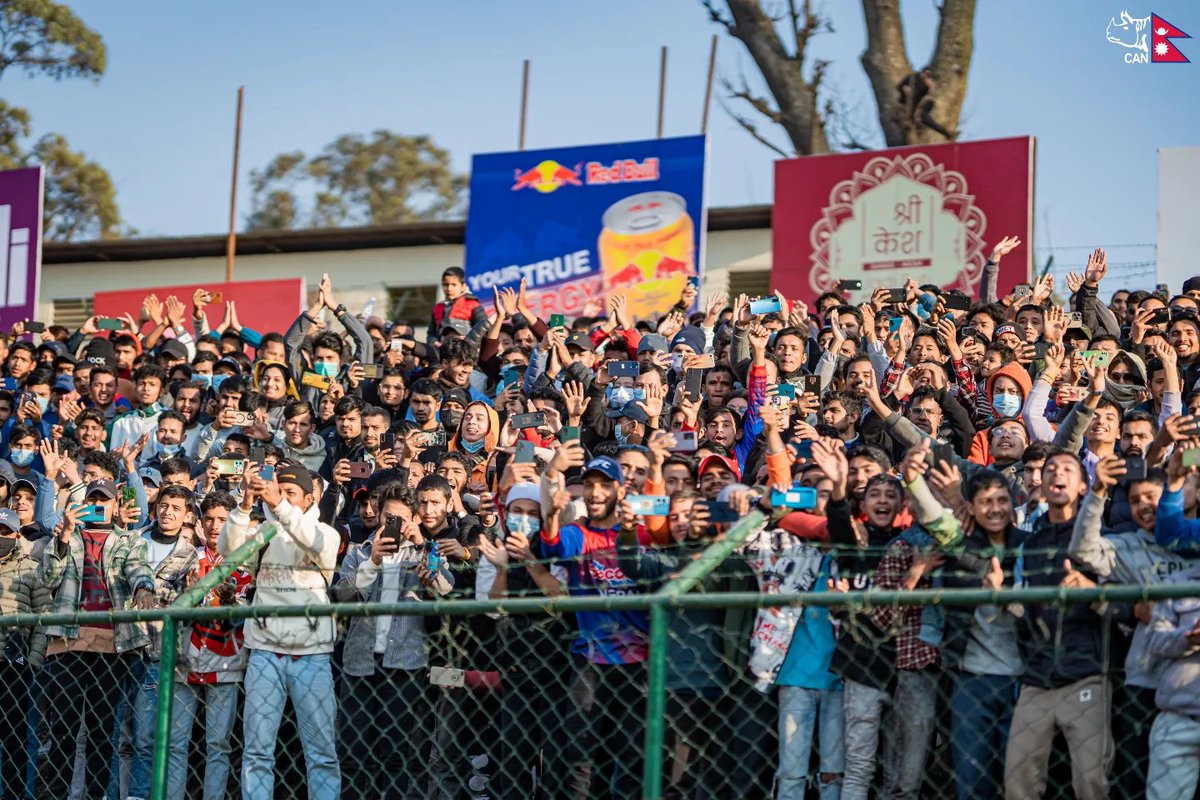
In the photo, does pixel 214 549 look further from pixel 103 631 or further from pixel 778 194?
pixel 778 194

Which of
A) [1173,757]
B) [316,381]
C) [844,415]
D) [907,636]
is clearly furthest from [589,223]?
[1173,757]

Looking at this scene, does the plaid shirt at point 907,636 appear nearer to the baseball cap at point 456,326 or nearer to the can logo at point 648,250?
the baseball cap at point 456,326

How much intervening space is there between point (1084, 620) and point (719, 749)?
5.13ft

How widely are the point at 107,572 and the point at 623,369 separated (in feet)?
11.1

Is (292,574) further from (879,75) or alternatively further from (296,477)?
(879,75)

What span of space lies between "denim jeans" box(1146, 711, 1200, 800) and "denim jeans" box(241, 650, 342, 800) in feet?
11.8

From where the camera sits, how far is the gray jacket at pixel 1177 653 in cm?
562

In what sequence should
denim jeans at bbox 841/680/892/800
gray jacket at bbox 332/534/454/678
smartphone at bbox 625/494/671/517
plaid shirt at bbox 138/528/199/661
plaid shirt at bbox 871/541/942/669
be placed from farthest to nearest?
plaid shirt at bbox 138/528/199/661 → gray jacket at bbox 332/534/454/678 → denim jeans at bbox 841/680/892/800 → plaid shirt at bbox 871/541/942/669 → smartphone at bbox 625/494/671/517

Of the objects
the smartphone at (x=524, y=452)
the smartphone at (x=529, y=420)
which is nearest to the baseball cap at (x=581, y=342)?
the smartphone at (x=529, y=420)

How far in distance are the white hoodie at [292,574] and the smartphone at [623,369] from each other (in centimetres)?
274

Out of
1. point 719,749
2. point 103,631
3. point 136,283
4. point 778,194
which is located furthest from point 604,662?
point 136,283

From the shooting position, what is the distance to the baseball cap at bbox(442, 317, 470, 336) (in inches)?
527

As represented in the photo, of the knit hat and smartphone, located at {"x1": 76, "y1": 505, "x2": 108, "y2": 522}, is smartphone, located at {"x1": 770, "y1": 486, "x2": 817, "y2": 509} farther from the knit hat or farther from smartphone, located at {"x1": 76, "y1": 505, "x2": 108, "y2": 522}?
the knit hat

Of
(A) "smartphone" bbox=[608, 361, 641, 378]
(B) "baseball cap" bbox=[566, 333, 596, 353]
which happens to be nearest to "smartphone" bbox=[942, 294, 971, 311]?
(B) "baseball cap" bbox=[566, 333, 596, 353]
